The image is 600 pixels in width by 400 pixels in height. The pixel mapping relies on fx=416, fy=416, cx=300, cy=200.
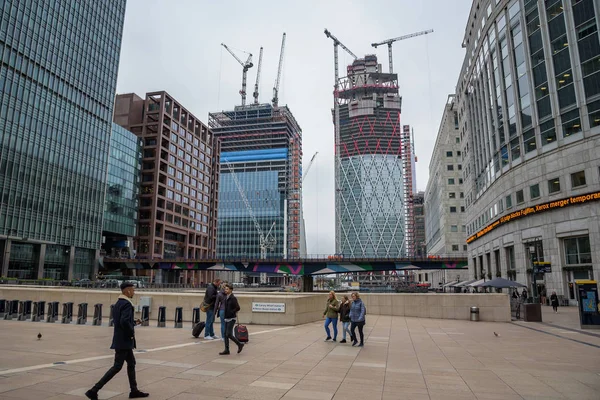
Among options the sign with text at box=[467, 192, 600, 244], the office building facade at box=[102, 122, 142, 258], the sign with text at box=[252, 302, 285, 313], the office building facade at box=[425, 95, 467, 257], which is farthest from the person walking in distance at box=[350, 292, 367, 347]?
the office building facade at box=[102, 122, 142, 258]

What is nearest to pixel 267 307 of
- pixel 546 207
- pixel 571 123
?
pixel 546 207

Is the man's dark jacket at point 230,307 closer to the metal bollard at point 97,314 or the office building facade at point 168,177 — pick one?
the metal bollard at point 97,314

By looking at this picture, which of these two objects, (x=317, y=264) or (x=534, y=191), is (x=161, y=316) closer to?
(x=534, y=191)

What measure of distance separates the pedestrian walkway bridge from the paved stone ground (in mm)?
58647

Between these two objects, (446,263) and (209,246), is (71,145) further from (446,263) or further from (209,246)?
(446,263)

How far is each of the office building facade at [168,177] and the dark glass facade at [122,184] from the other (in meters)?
2.82

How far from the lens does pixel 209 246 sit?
140m

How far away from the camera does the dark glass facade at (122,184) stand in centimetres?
9819

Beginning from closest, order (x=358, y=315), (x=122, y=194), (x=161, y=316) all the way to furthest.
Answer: (x=358, y=315) → (x=161, y=316) → (x=122, y=194)

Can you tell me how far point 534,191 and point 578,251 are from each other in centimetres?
771

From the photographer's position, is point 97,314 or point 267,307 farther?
point 267,307

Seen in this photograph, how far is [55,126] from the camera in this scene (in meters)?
78.4

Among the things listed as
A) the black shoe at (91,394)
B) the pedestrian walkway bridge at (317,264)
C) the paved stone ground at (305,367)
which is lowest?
the paved stone ground at (305,367)

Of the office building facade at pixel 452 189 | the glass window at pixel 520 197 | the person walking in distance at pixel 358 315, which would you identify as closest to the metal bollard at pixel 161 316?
the person walking in distance at pixel 358 315
